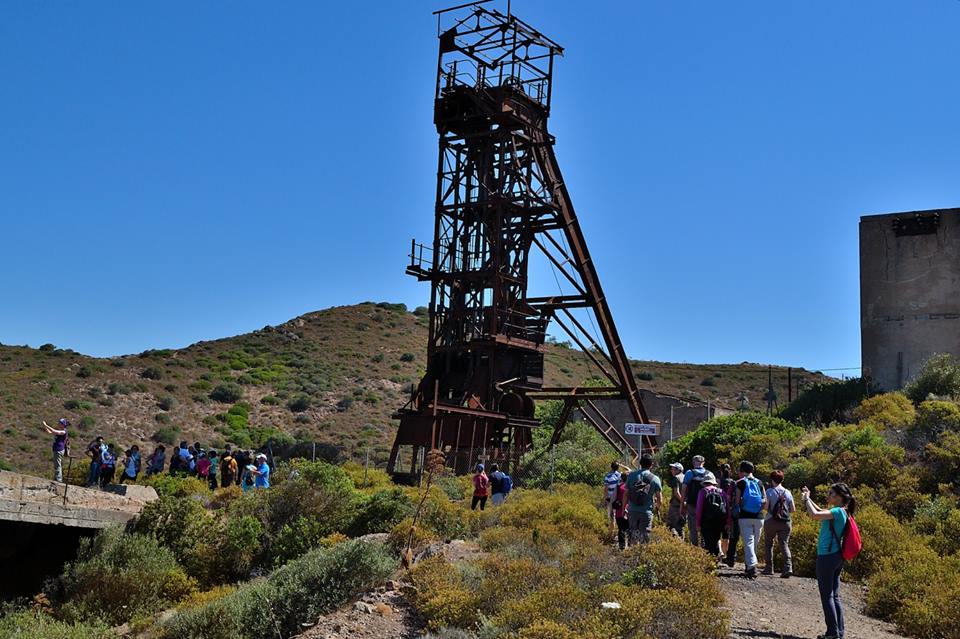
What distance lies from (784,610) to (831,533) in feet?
8.45

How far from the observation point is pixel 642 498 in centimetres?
A: 1474

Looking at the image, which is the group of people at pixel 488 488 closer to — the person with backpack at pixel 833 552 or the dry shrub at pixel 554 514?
the dry shrub at pixel 554 514

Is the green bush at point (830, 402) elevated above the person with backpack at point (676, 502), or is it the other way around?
the green bush at point (830, 402)

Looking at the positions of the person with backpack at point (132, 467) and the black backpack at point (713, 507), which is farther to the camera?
the person with backpack at point (132, 467)

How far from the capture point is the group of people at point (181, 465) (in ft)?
84.7

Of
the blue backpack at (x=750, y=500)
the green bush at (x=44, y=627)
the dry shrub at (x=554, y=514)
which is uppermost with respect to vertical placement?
the blue backpack at (x=750, y=500)

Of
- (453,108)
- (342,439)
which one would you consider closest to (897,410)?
(453,108)

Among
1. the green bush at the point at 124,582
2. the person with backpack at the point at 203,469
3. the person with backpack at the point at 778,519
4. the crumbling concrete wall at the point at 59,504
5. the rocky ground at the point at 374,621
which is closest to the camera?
the rocky ground at the point at 374,621

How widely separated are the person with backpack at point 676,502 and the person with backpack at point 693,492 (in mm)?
149

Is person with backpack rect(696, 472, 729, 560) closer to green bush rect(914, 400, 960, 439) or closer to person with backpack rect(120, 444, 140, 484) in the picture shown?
green bush rect(914, 400, 960, 439)

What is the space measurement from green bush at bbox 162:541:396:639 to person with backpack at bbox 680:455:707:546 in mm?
4686

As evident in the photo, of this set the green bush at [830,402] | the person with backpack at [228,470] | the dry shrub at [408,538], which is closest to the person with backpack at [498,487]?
the dry shrub at [408,538]

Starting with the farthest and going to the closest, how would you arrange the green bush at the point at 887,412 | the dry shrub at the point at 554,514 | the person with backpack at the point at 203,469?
the person with backpack at the point at 203,469, the green bush at the point at 887,412, the dry shrub at the point at 554,514

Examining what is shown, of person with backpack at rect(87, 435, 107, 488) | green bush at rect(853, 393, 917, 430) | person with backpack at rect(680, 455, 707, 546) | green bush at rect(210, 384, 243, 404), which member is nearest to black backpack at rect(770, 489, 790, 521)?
person with backpack at rect(680, 455, 707, 546)
